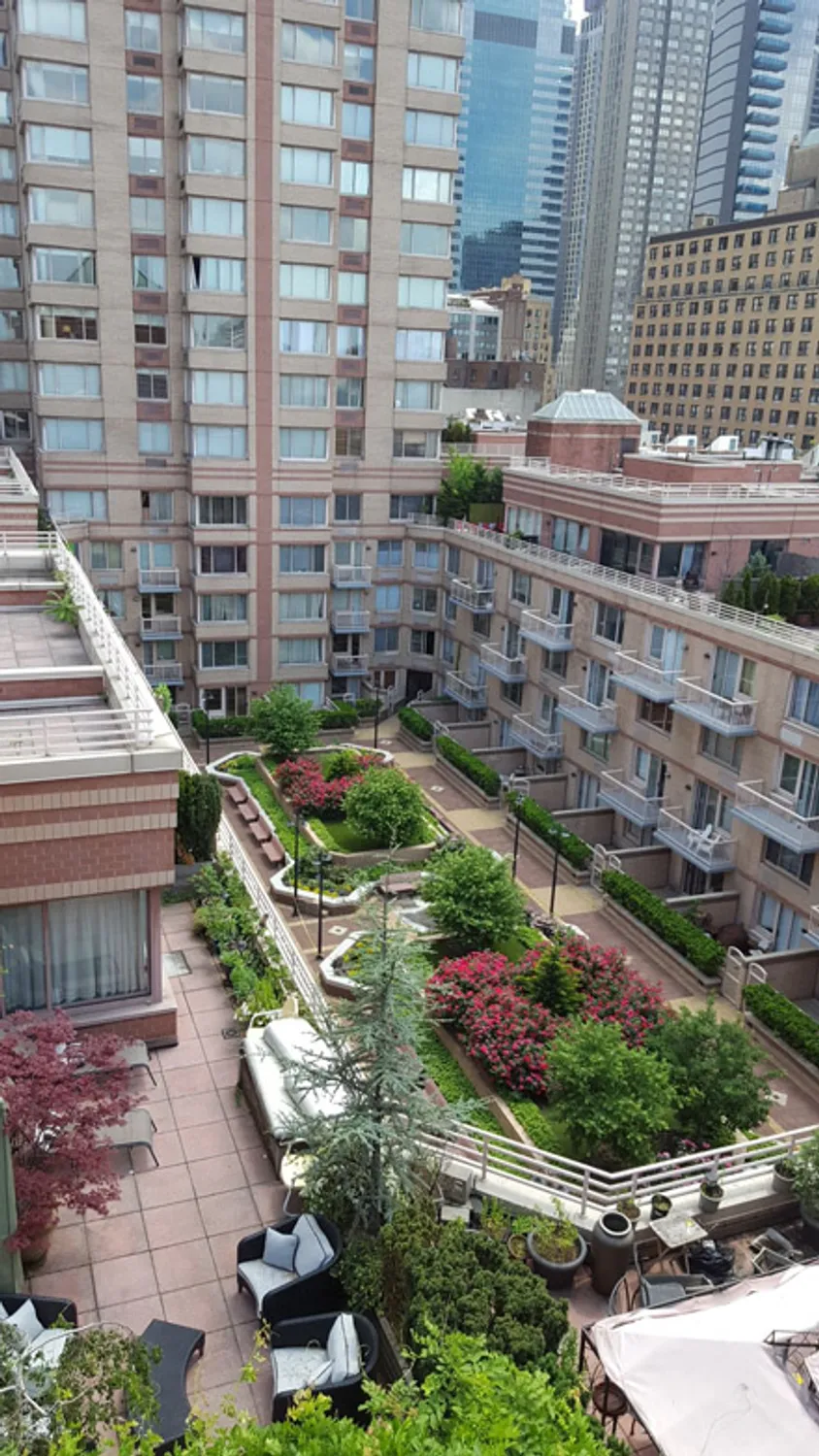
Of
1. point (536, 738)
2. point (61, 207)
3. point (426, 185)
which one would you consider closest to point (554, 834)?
point (536, 738)

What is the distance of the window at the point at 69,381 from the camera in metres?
45.9

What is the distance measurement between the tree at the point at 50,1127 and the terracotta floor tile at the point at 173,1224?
1441 mm

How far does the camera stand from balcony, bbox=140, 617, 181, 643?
50.1m

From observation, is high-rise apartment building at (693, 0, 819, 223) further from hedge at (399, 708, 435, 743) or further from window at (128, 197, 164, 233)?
hedge at (399, 708, 435, 743)

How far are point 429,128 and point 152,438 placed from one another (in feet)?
61.3

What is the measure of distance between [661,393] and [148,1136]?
4626 inches

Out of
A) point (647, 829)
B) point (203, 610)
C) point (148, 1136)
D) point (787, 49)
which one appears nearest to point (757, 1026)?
point (647, 829)

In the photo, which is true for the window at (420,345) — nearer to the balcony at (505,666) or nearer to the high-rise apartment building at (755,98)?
the balcony at (505,666)

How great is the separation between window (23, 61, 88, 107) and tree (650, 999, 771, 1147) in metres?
42.8

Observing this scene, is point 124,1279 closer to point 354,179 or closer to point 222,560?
point 222,560

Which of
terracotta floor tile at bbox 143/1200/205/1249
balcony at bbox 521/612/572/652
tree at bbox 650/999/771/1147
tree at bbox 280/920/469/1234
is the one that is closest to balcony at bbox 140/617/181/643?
balcony at bbox 521/612/572/652

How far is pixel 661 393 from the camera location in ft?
395

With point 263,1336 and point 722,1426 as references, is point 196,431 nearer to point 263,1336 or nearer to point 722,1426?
point 263,1336

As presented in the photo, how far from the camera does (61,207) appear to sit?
4406cm
